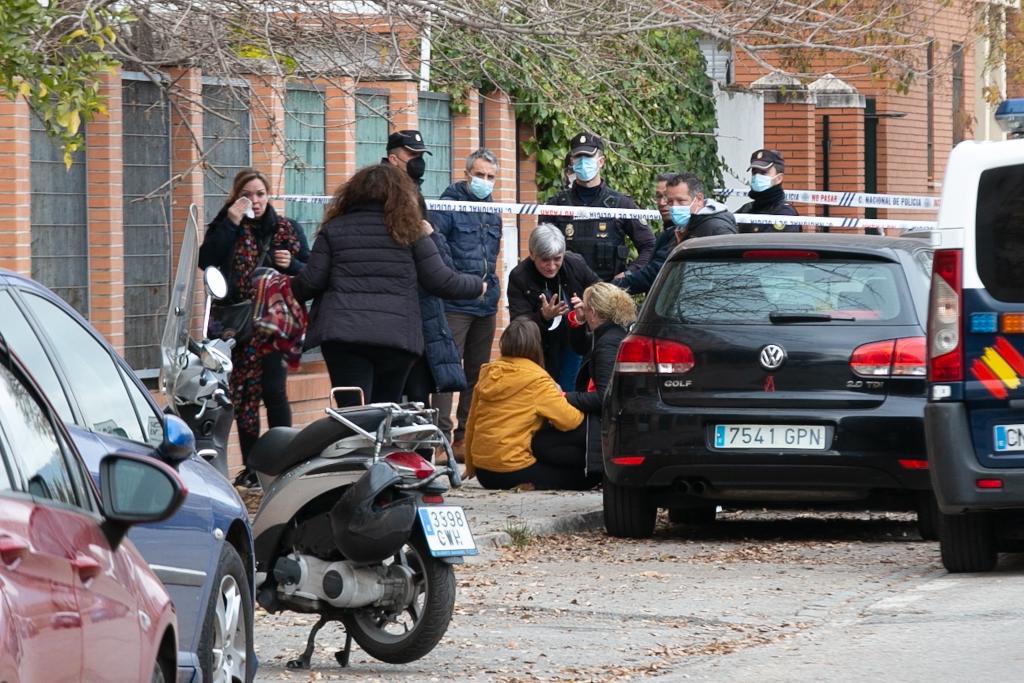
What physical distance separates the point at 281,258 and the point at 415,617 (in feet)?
17.5

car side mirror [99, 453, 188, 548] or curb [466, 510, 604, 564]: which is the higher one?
car side mirror [99, 453, 188, 548]

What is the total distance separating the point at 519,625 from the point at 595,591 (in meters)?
0.97

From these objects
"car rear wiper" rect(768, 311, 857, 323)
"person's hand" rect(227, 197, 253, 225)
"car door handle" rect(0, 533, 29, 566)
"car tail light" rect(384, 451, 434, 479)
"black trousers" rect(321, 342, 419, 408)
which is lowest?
"car tail light" rect(384, 451, 434, 479)

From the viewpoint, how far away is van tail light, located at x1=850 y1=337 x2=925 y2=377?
1099cm

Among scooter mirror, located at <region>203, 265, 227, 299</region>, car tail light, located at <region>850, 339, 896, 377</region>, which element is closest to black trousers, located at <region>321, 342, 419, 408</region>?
scooter mirror, located at <region>203, 265, 227, 299</region>

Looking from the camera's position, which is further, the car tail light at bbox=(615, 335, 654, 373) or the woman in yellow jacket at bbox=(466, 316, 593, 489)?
the woman in yellow jacket at bbox=(466, 316, 593, 489)

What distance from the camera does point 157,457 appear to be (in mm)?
6145

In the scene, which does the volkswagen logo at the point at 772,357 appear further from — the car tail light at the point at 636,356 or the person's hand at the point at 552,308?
the person's hand at the point at 552,308

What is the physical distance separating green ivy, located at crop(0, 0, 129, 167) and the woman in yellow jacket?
4.16 m

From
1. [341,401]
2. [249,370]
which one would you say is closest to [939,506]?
[341,401]

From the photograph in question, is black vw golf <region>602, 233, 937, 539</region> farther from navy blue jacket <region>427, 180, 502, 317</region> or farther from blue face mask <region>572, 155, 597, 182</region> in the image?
blue face mask <region>572, 155, 597, 182</region>

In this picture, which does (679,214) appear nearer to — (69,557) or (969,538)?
(969,538)

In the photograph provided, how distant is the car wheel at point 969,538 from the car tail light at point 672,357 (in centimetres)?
167

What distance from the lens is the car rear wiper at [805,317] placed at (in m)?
11.2
